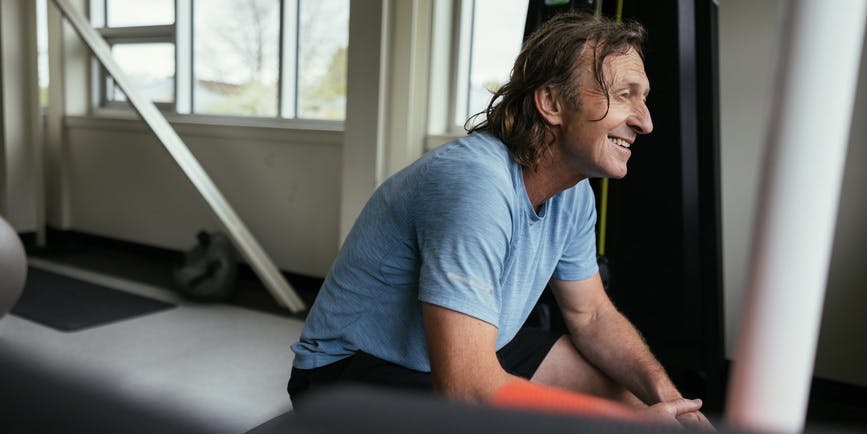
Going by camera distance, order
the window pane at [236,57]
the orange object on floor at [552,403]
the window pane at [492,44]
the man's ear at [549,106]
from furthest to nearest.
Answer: the window pane at [236,57], the window pane at [492,44], the man's ear at [549,106], the orange object on floor at [552,403]

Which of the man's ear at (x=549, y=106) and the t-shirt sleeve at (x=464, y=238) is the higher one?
the man's ear at (x=549, y=106)

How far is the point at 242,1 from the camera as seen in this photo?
14.7 ft

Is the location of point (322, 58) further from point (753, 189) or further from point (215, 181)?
point (753, 189)

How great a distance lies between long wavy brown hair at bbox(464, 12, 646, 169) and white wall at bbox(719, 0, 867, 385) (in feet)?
4.63

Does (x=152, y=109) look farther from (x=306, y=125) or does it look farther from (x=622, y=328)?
(x=622, y=328)

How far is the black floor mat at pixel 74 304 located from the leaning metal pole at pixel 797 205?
3.53 metres

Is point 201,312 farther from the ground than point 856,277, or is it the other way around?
point 856,277

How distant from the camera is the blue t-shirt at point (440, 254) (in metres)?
1.16

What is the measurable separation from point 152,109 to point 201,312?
1.14m

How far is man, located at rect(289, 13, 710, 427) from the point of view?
1.16 metres

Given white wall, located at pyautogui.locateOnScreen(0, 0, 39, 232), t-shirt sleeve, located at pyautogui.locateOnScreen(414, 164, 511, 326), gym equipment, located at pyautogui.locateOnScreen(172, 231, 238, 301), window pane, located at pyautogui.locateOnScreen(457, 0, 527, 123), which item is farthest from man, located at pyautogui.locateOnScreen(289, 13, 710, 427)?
white wall, located at pyautogui.locateOnScreen(0, 0, 39, 232)

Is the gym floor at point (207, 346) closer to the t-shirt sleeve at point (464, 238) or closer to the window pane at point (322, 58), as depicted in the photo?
the t-shirt sleeve at point (464, 238)

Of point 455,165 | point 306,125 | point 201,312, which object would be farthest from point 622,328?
point 306,125

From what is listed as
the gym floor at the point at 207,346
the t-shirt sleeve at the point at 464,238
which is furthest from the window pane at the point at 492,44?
the t-shirt sleeve at the point at 464,238
